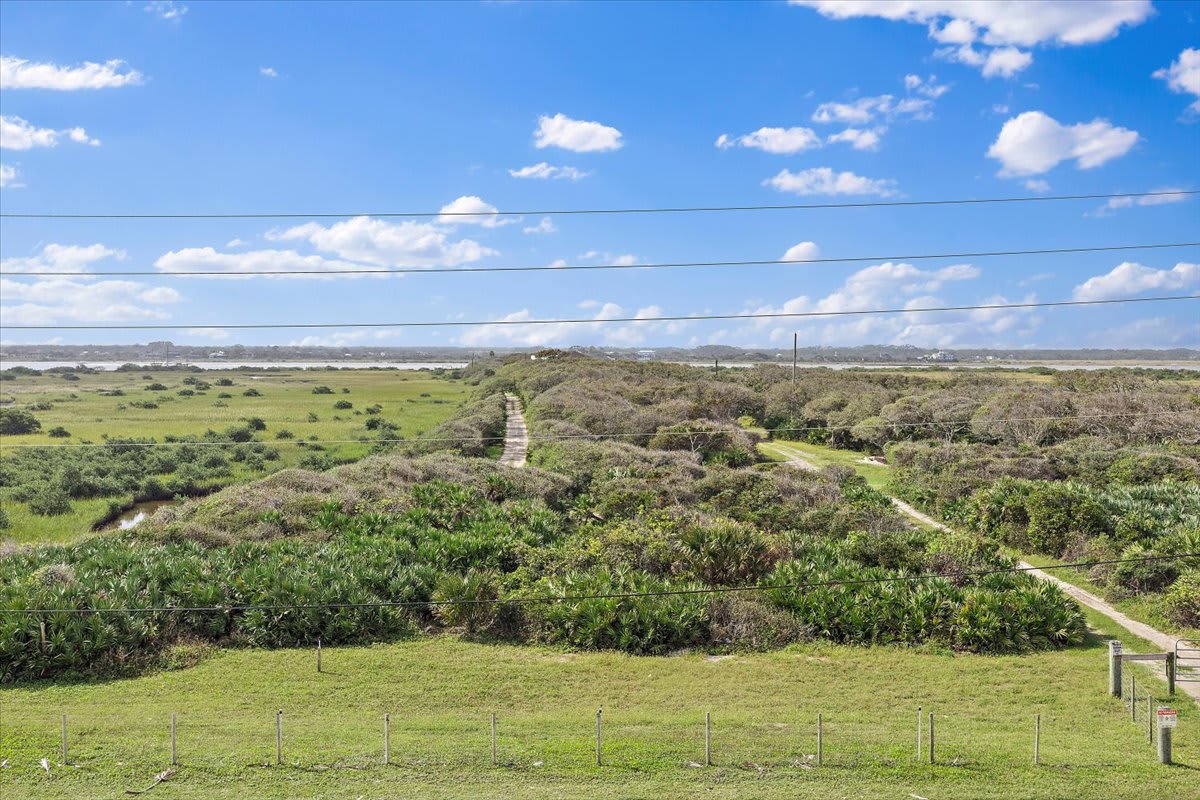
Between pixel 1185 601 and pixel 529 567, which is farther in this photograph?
pixel 529 567

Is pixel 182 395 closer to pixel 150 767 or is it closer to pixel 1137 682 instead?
pixel 150 767

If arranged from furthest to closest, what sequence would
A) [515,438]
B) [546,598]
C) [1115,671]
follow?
[515,438]
[546,598]
[1115,671]

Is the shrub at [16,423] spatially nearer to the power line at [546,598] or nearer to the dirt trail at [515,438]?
the dirt trail at [515,438]

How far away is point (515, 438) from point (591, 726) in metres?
43.1

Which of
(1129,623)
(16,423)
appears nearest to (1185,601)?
(1129,623)

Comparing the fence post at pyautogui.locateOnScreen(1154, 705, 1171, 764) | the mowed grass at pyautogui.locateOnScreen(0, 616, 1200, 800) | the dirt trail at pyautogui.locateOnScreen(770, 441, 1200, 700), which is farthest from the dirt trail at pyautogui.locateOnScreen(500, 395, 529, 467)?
the fence post at pyautogui.locateOnScreen(1154, 705, 1171, 764)

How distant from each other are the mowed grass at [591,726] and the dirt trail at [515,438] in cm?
2279

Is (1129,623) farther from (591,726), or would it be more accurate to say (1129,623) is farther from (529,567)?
(529,567)

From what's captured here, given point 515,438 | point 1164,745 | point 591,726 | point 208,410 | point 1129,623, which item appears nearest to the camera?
point 1164,745

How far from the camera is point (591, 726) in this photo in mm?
16375

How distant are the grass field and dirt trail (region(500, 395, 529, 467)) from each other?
6.36 metres

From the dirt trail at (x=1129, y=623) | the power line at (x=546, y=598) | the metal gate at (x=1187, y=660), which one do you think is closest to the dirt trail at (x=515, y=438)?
the power line at (x=546, y=598)

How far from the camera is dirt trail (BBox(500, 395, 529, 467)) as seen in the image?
49659mm

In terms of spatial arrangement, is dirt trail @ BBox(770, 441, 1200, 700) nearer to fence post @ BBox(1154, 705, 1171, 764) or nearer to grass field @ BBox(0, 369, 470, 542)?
fence post @ BBox(1154, 705, 1171, 764)
